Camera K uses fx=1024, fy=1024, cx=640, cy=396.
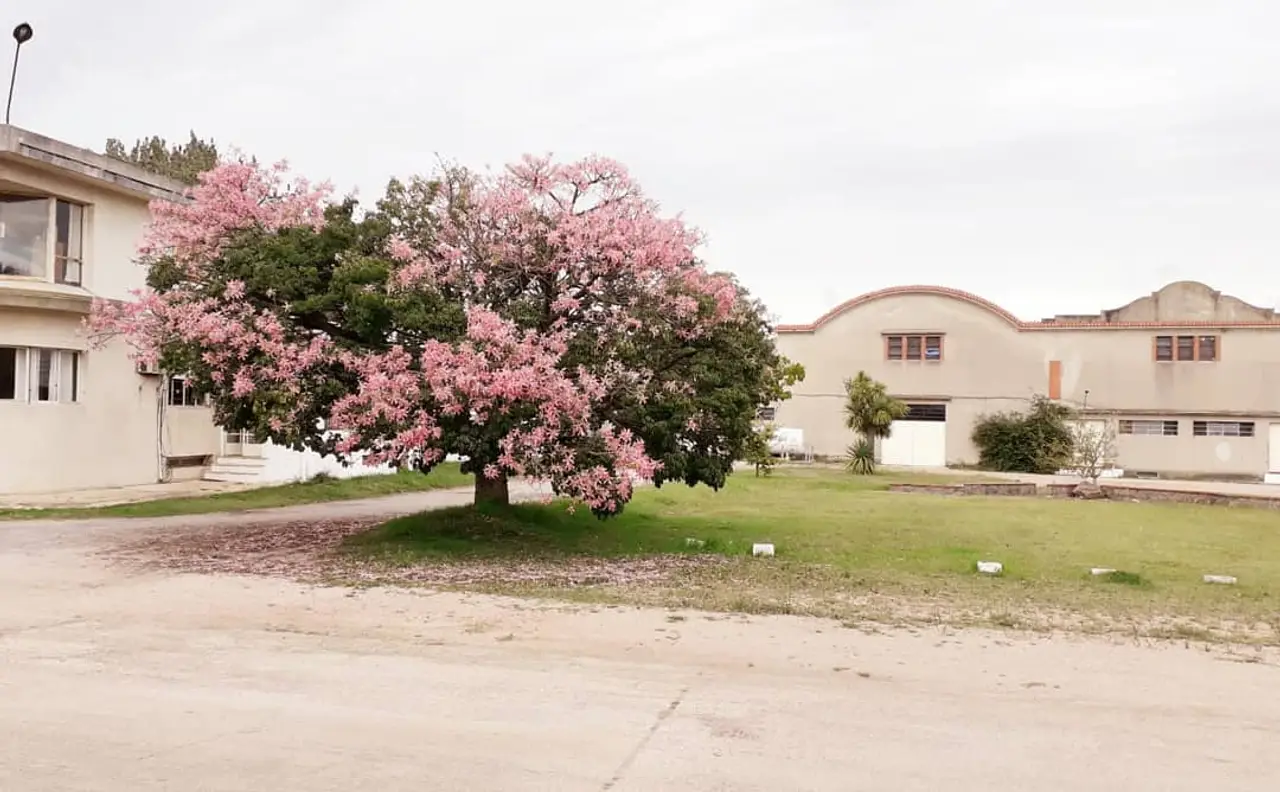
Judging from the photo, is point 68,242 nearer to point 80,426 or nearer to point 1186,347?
point 80,426

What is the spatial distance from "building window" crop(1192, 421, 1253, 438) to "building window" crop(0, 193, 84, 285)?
3695 centimetres

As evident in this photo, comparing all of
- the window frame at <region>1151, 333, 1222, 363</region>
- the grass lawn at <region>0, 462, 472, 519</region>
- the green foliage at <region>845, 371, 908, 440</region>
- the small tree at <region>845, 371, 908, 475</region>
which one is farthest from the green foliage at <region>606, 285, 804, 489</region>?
the window frame at <region>1151, 333, 1222, 363</region>

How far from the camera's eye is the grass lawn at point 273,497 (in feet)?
60.2

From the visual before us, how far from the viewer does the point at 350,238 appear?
44.8ft

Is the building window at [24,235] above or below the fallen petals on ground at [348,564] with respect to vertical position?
above

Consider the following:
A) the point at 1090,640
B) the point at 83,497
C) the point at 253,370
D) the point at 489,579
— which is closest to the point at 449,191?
the point at 253,370

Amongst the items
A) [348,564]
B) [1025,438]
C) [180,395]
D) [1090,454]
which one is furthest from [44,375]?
[1025,438]

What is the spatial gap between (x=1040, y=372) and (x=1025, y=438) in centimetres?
303

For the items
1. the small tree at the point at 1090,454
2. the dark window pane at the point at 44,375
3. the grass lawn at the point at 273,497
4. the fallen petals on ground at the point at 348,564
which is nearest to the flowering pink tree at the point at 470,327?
the fallen petals on ground at the point at 348,564

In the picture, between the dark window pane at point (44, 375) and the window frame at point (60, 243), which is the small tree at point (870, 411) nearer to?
the window frame at point (60, 243)

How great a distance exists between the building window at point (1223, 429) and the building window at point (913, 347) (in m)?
9.68

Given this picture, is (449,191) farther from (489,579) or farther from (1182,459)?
(1182,459)

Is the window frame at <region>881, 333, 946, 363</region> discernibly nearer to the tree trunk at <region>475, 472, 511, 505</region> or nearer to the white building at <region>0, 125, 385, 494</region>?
the white building at <region>0, 125, 385, 494</region>

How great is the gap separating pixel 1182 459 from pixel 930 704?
3648 centimetres
